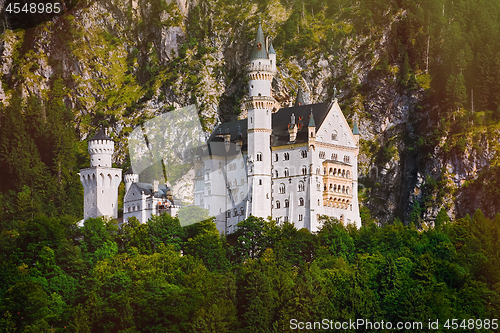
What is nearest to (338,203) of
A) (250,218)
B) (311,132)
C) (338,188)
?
(338,188)

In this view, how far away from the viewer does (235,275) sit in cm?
10169

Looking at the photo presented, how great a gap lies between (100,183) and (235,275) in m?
→ 26.5

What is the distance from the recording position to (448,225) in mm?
115812

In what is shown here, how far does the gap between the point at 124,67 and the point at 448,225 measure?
6106 cm

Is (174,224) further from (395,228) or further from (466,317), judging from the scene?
(466,317)

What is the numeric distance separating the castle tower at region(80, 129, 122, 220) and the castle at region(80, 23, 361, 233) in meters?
0.11

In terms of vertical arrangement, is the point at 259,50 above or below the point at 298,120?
above

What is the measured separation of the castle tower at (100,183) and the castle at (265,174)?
111 mm

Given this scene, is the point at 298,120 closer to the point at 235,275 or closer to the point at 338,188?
the point at 338,188

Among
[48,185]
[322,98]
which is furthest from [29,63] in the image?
[322,98]

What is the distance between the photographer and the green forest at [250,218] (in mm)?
96625

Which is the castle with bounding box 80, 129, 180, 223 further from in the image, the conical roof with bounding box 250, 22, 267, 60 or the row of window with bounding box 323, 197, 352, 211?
the conical roof with bounding box 250, 22, 267, 60

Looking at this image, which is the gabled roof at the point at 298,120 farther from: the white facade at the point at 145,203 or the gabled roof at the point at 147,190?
the white facade at the point at 145,203

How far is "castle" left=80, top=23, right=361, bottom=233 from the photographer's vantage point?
11956 centimetres
